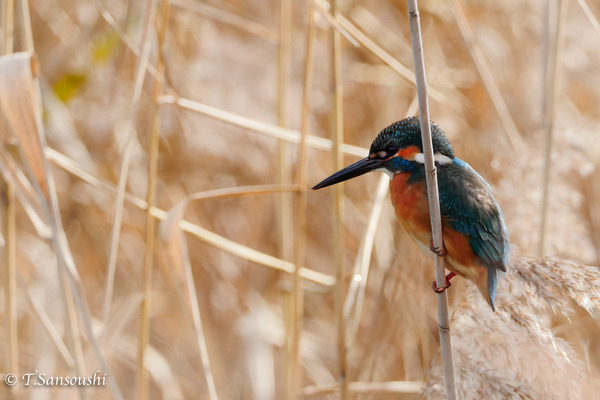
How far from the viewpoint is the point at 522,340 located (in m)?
1.45

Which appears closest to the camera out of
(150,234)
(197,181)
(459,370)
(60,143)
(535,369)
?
(535,369)

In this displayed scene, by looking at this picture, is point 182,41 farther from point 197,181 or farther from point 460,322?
point 460,322

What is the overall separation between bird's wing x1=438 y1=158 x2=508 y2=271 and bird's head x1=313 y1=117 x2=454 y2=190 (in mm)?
65

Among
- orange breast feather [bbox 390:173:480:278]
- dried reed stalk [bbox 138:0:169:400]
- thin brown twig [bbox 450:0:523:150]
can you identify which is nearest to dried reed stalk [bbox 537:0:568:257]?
thin brown twig [bbox 450:0:523:150]

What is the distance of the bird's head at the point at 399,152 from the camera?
152 cm

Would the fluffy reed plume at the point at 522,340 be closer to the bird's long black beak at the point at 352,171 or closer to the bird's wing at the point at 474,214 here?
the bird's wing at the point at 474,214

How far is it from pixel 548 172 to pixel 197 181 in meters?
1.77

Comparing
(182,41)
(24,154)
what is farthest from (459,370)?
(182,41)

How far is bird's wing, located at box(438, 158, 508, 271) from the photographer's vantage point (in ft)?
4.75

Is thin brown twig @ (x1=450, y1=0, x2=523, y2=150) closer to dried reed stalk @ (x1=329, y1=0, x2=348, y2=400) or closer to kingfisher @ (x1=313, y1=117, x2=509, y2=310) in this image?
dried reed stalk @ (x1=329, y1=0, x2=348, y2=400)

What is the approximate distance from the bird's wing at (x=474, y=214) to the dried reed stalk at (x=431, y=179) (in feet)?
0.40

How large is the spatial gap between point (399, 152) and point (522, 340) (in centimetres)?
53

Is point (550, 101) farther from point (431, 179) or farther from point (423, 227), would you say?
point (431, 179)

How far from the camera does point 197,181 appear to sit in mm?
3156
